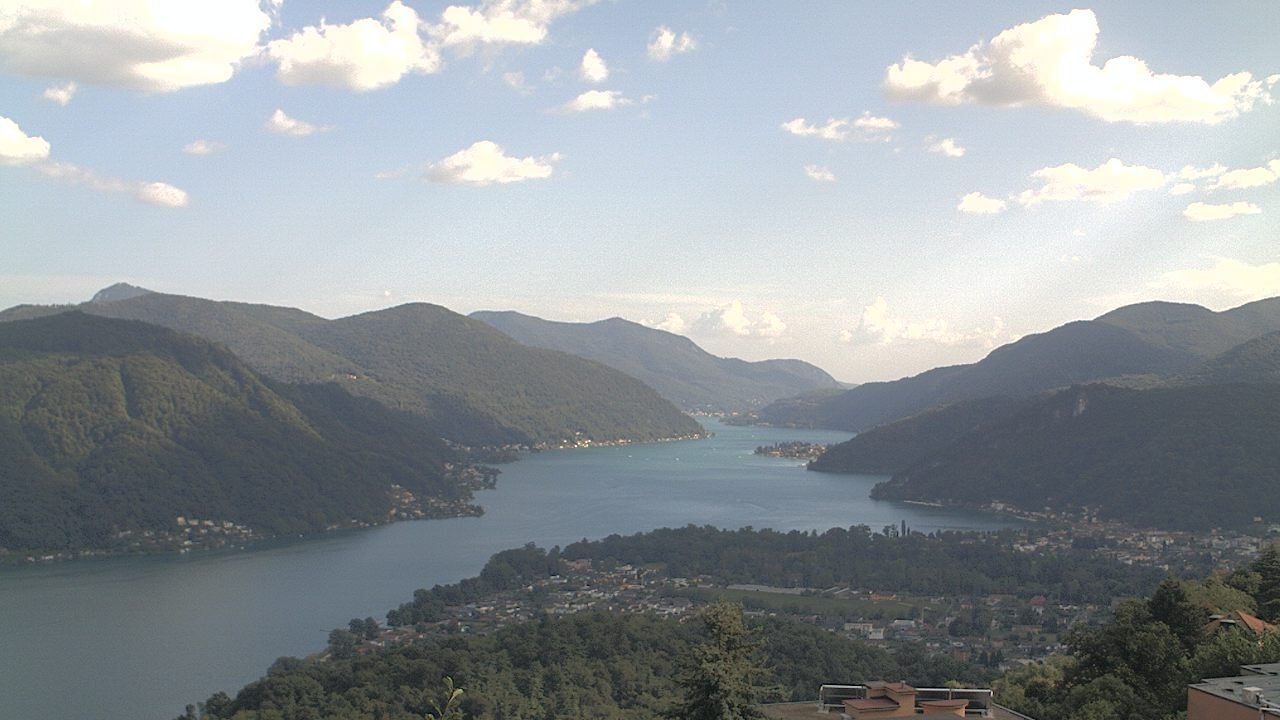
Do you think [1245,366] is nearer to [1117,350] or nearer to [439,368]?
[1117,350]

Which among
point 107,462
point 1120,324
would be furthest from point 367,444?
point 1120,324

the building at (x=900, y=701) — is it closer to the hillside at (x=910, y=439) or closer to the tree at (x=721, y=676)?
the tree at (x=721, y=676)

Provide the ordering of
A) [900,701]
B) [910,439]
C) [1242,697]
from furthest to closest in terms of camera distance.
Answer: [910,439]
[900,701]
[1242,697]

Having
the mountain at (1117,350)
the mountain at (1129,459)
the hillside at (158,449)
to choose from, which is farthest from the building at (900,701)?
the mountain at (1117,350)

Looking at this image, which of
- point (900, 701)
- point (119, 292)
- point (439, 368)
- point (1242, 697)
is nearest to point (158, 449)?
point (900, 701)

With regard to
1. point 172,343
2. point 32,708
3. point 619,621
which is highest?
point 172,343

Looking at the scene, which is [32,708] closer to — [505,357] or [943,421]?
[943,421]

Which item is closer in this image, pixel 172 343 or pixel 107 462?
pixel 107 462
